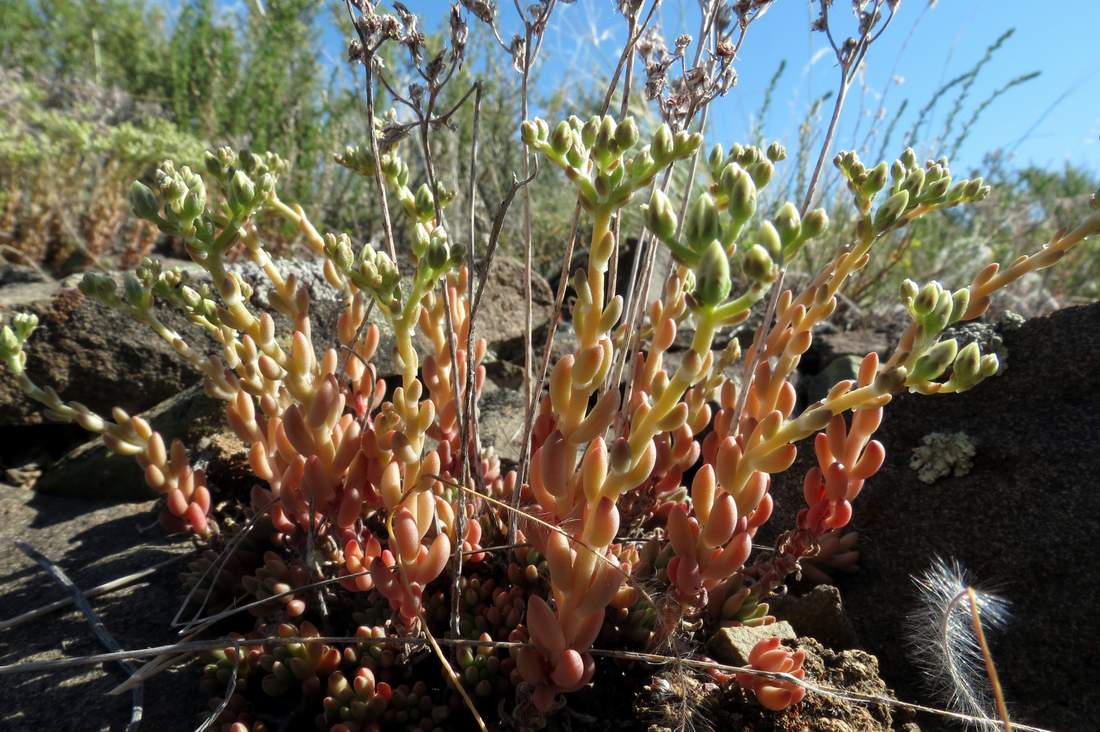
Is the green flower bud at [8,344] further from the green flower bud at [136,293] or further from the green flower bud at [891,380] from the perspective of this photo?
the green flower bud at [891,380]

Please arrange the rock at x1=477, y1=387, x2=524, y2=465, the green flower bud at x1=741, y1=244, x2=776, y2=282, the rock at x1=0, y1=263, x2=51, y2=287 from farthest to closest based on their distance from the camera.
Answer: the rock at x1=0, y1=263, x2=51, y2=287
the rock at x1=477, y1=387, x2=524, y2=465
the green flower bud at x1=741, y1=244, x2=776, y2=282

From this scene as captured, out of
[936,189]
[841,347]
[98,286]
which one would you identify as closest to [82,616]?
[98,286]

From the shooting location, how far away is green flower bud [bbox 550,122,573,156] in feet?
4.03

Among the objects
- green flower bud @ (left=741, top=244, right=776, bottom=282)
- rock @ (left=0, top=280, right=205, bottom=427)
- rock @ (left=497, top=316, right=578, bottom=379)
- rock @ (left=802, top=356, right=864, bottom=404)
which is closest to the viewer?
green flower bud @ (left=741, top=244, right=776, bottom=282)

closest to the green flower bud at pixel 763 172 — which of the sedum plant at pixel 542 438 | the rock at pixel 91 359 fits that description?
the sedum plant at pixel 542 438

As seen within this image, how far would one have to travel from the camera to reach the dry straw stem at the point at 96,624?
1448 mm

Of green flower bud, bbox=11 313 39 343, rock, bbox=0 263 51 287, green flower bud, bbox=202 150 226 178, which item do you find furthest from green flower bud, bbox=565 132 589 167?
rock, bbox=0 263 51 287

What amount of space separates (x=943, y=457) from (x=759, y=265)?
4.75ft

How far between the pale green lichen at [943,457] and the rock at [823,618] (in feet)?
1.97

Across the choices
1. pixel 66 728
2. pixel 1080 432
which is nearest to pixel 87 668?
pixel 66 728

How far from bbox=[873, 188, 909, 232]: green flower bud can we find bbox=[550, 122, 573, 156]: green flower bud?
Result: 0.71 metres

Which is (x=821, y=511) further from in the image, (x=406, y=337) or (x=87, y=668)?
(x=87, y=668)

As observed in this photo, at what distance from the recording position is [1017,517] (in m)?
1.85

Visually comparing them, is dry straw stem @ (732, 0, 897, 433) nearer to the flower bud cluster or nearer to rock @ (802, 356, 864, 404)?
the flower bud cluster
